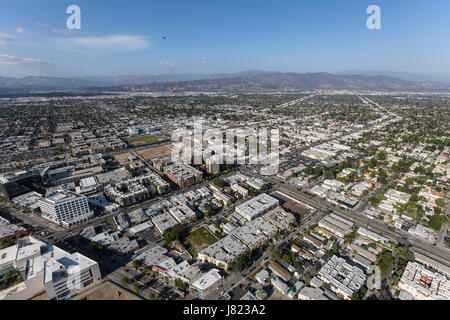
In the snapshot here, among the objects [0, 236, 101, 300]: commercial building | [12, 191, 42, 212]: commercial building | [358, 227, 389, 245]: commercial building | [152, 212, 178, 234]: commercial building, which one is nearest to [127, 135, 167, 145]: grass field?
[12, 191, 42, 212]: commercial building

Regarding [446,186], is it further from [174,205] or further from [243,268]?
[174,205]

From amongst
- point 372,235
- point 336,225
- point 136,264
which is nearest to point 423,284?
point 372,235

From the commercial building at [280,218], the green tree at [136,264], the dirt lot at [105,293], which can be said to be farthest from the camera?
the commercial building at [280,218]

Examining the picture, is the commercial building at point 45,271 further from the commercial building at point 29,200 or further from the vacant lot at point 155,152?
the vacant lot at point 155,152

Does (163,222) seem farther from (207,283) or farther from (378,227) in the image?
(378,227)

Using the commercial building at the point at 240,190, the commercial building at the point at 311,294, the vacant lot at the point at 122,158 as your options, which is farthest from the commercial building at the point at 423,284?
the vacant lot at the point at 122,158
